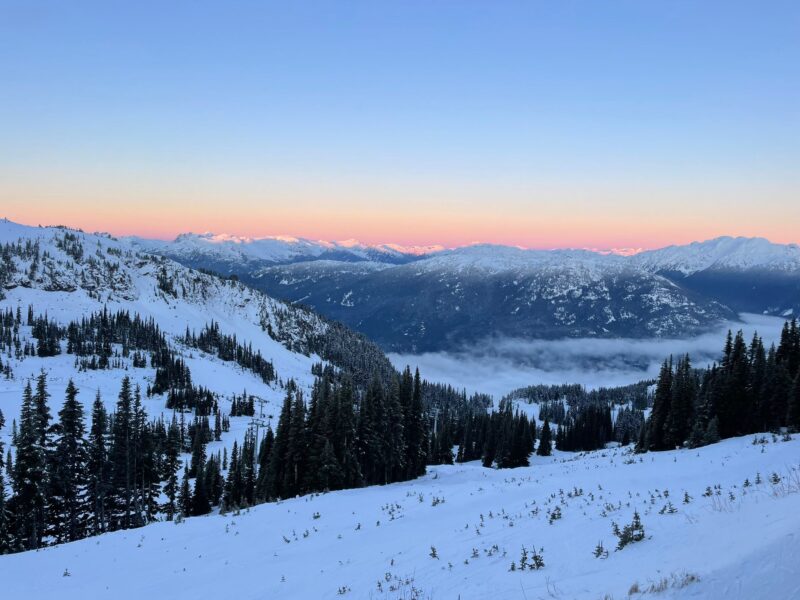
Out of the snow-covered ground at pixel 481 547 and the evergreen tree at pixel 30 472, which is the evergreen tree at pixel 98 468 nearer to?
the evergreen tree at pixel 30 472

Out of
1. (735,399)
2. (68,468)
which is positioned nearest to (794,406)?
(735,399)

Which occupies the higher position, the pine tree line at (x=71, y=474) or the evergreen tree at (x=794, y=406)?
the evergreen tree at (x=794, y=406)

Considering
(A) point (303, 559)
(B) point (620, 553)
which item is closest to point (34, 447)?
A: (A) point (303, 559)

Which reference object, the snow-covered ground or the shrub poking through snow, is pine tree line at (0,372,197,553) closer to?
the snow-covered ground

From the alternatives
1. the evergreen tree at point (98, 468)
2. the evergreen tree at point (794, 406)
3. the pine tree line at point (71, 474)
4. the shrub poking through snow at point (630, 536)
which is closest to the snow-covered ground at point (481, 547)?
the shrub poking through snow at point (630, 536)

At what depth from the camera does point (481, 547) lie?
14211 millimetres

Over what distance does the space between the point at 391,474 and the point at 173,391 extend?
395 ft

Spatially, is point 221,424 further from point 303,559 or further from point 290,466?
point 303,559

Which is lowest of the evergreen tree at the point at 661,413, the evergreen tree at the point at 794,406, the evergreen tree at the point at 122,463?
the evergreen tree at the point at 122,463

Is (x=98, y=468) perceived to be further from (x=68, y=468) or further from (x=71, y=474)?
→ (x=68, y=468)

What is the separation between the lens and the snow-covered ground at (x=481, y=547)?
8250 millimetres

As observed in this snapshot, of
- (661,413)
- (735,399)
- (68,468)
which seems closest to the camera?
(68,468)

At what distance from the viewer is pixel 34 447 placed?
42844 millimetres

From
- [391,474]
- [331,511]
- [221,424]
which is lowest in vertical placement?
[221,424]
